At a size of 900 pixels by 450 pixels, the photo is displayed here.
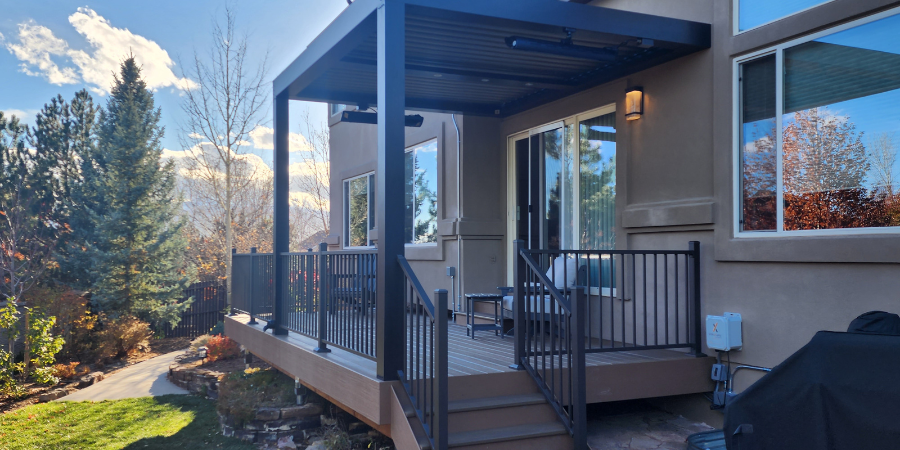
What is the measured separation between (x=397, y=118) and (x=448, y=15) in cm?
81

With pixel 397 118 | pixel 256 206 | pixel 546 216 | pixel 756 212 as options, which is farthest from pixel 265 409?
pixel 256 206

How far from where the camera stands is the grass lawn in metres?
7.61

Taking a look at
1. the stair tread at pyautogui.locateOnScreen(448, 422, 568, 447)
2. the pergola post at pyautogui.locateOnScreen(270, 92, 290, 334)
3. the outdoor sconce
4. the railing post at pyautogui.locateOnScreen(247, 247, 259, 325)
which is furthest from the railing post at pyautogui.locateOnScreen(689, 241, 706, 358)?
the railing post at pyautogui.locateOnScreen(247, 247, 259, 325)

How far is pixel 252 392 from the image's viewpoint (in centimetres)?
759

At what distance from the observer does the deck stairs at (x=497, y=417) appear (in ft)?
12.1

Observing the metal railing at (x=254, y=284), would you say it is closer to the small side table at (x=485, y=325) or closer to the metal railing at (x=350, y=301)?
the metal railing at (x=350, y=301)

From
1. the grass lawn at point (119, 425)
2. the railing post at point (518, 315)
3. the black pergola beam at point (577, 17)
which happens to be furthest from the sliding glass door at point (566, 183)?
the grass lawn at point (119, 425)

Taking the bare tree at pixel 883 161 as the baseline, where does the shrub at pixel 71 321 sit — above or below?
below

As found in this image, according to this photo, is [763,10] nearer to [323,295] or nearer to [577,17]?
[577,17]

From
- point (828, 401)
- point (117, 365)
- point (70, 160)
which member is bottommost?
point (117, 365)

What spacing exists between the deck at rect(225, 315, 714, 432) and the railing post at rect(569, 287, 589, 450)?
0.46m

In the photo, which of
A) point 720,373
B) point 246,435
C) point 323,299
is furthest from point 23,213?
point 720,373

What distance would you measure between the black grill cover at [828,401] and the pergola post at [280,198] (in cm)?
474

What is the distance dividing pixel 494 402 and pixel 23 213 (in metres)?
16.2
